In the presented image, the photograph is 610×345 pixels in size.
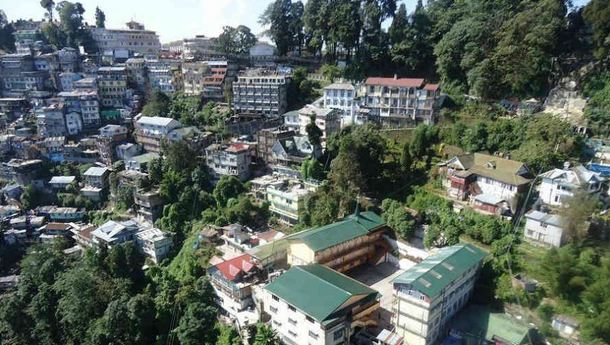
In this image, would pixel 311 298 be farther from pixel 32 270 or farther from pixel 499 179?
pixel 32 270

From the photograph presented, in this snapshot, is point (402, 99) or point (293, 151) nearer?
point (293, 151)

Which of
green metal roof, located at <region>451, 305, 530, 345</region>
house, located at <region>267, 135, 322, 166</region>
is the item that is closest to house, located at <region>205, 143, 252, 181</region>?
house, located at <region>267, 135, 322, 166</region>

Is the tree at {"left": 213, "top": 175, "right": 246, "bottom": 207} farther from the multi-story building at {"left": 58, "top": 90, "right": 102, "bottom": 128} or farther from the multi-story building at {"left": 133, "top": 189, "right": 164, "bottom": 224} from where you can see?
the multi-story building at {"left": 58, "top": 90, "right": 102, "bottom": 128}

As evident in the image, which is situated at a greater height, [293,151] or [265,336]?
[293,151]

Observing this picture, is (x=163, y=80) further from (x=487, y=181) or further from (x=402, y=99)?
(x=487, y=181)

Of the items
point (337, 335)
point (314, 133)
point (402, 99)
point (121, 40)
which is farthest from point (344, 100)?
Answer: point (121, 40)

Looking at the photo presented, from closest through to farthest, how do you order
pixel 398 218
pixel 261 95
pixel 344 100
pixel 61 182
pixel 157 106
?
1. pixel 398 218
2. pixel 344 100
3. pixel 61 182
4. pixel 261 95
5. pixel 157 106
